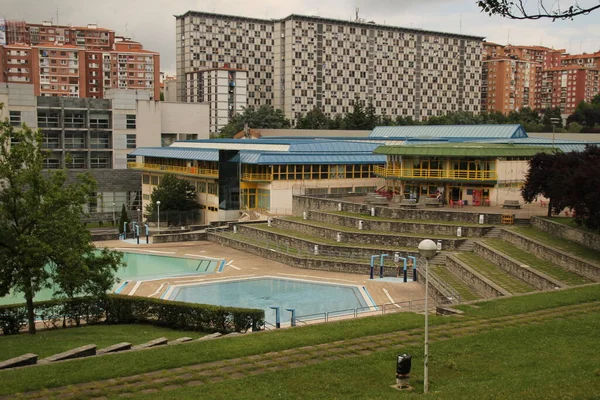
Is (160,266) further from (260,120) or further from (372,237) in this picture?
(260,120)

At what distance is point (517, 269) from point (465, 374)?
14156mm

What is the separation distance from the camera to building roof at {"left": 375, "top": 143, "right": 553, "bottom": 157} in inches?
1569

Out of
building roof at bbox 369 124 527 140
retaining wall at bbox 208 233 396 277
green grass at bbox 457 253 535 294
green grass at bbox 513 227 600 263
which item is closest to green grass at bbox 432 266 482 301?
green grass at bbox 457 253 535 294

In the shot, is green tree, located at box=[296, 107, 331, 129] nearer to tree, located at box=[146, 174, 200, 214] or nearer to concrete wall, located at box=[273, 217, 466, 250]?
tree, located at box=[146, 174, 200, 214]

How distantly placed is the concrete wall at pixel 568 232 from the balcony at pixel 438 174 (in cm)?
735

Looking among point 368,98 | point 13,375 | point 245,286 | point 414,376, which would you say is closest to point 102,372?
point 13,375

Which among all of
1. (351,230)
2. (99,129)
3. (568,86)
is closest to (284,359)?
(351,230)

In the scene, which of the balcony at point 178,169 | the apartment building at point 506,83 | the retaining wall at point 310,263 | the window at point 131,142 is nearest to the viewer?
the retaining wall at point 310,263

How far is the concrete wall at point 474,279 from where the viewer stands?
2358 cm

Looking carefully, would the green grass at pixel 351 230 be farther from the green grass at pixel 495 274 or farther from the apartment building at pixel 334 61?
the apartment building at pixel 334 61

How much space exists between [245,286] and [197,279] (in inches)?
105

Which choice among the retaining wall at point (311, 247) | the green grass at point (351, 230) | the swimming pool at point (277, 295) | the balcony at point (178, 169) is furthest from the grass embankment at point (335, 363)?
the balcony at point (178, 169)

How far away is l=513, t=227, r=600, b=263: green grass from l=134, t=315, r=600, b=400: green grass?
33.1ft

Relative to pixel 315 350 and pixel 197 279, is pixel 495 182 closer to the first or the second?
pixel 197 279
